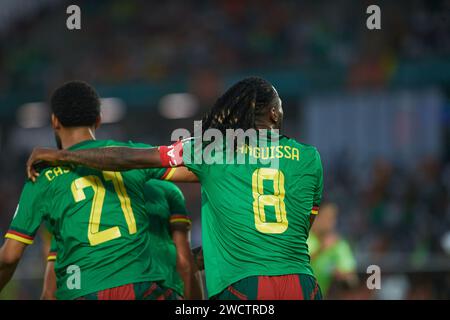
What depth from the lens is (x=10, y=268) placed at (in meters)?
4.72

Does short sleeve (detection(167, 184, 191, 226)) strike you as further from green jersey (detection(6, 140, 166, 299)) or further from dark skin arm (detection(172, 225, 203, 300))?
green jersey (detection(6, 140, 166, 299))

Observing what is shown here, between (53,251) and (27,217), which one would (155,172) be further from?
(53,251)

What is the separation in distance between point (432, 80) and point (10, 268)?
11.3m

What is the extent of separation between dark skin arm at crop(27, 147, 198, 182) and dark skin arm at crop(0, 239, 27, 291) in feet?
1.26

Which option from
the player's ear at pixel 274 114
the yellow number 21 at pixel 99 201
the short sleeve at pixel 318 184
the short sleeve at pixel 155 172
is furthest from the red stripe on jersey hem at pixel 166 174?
the short sleeve at pixel 318 184

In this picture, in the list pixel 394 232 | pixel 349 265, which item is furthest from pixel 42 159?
pixel 394 232

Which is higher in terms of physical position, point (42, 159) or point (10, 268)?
point (42, 159)

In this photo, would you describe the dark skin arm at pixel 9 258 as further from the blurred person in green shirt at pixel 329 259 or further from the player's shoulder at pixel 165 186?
the blurred person in green shirt at pixel 329 259

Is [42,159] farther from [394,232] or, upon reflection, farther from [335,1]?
[335,1]

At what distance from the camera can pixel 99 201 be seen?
4.72 meters

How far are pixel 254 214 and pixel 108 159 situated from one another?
0.86 m

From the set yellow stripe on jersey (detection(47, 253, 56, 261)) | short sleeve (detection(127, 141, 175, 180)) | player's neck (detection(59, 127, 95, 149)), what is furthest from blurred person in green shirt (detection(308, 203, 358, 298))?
player's neck (detection(59, 127, 95, 149))

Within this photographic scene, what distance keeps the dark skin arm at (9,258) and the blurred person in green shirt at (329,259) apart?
410 cm

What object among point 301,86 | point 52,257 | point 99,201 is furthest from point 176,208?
point 301,86
